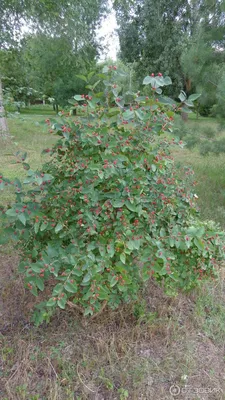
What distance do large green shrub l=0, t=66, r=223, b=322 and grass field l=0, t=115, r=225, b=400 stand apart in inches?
9.3

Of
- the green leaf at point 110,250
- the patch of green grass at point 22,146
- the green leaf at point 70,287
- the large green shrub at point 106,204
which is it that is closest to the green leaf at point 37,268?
the large green shrub at point 106,204

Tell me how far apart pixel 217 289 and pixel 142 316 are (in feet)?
2.40

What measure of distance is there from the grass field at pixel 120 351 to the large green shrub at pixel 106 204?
235 millimetres

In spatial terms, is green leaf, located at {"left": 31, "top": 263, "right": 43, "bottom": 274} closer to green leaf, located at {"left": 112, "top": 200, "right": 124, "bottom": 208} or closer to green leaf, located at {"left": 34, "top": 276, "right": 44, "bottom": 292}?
green leaf, located at {"left": 34, "top": 276, "right": 44, "bottom": 292}

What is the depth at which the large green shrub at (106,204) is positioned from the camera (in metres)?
1.23

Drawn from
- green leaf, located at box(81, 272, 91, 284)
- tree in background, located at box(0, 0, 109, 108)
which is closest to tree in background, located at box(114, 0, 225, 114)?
tree in background, located at box(0, 0, 109, 108)

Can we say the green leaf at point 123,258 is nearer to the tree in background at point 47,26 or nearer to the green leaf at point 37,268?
the green leaf at point 37,268

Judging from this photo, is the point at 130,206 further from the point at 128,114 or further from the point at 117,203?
the point at 128,114

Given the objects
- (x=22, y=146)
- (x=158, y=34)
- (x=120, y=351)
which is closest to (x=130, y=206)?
(x=120, y=351)

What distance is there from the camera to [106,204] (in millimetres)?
1299

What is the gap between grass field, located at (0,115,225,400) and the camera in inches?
56.6

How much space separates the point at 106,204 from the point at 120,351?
858 mm

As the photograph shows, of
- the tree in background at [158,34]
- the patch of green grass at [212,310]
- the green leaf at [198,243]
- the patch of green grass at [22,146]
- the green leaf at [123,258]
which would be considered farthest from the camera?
the tree in background at [158,34]

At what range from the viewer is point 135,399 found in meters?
1.39
